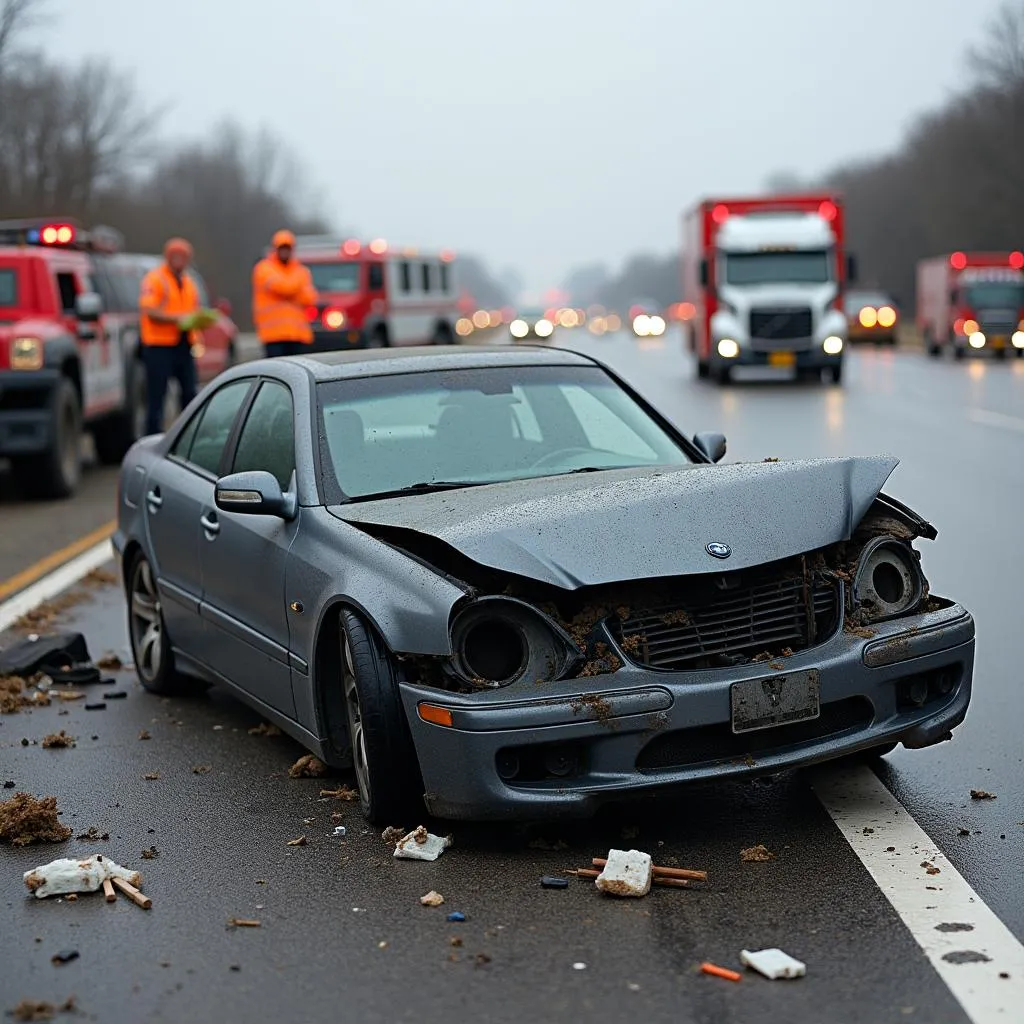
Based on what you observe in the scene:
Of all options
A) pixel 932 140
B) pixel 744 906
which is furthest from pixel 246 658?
pixel 932 140

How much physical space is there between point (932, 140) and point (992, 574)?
342 feet

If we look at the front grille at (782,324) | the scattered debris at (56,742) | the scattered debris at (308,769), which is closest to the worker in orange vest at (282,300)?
the scattered debris at (56,742)

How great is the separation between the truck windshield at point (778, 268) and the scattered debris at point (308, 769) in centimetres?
2758

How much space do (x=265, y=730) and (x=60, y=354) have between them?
975cm

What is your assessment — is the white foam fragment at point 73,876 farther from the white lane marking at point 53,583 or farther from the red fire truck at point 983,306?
the red fire truck at point 983,306

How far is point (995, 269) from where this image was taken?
1855 inches

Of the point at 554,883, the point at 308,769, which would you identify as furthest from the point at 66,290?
the point at 554,883

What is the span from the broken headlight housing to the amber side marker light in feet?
0.35

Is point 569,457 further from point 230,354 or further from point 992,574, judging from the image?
point 230,354

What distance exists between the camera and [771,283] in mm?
33125

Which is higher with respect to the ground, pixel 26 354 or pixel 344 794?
pixel 26 354

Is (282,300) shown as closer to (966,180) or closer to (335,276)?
(335,276)

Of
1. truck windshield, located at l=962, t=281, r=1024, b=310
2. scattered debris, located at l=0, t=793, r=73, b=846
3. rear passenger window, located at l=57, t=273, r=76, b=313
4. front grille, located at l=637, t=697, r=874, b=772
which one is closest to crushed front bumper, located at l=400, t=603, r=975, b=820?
front grille, located at l=637, t=697, r=874, b=772

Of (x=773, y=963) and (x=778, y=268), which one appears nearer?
(x=773, y=963)
